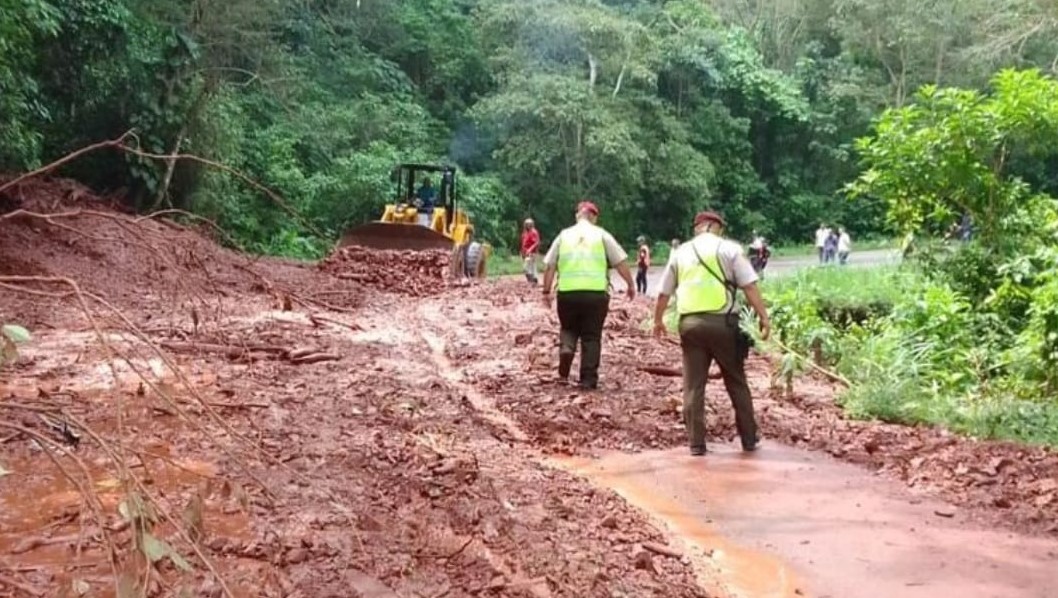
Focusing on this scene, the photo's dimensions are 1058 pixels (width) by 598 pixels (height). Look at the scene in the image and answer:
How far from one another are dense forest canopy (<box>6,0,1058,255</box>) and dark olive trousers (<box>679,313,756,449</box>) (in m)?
11.7

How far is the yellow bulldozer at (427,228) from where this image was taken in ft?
64.3

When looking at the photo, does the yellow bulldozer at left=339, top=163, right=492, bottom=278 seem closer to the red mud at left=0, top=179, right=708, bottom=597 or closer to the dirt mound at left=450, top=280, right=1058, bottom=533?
the dirt mound at left=450, top=280, right=1058, bottom=533

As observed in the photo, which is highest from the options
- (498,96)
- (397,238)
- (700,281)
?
(498,96)

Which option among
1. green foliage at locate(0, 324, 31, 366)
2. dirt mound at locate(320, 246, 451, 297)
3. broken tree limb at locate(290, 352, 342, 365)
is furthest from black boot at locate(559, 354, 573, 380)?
dirt mound at locate(320, 246, 451, 297)

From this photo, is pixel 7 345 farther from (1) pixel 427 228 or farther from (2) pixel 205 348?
(1) pixel 427 228

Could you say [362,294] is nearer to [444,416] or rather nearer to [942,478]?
[444,416]

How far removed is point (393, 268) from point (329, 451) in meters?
13.0

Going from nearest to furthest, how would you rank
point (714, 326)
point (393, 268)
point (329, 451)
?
1. point (329, 451)
2. point (714, 326)
3. point (393, 268)

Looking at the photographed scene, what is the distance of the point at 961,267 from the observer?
12.7 metres

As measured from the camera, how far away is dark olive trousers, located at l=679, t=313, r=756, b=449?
7.27 meters

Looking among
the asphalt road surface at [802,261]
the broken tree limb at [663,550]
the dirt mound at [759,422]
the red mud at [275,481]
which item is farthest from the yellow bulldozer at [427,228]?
the broken tree limb at [663,550]

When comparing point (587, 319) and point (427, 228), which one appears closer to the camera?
point (587, 319)

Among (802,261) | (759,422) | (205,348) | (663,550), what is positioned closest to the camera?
(663,550)

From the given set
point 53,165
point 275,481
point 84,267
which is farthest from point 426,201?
point 53,165
